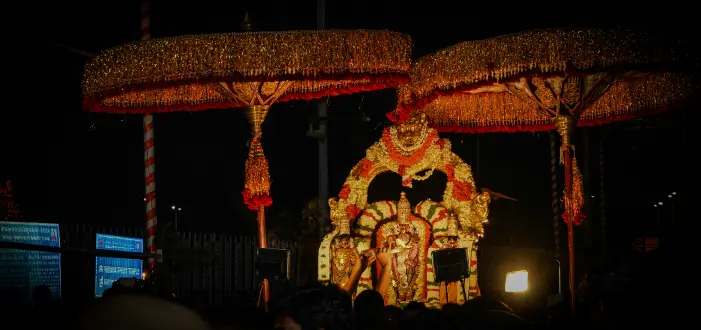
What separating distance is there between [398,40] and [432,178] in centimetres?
1087

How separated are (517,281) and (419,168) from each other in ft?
8.63

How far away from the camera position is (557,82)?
12797 millimetres

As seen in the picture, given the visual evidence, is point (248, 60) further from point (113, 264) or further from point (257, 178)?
point (113, 264)

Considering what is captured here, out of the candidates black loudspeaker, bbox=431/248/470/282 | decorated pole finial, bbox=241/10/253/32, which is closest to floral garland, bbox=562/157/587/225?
black loudspeaker, bbox=431/248/470/282

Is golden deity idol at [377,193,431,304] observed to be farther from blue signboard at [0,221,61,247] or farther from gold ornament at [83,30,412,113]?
blue signboard at [0,221,61,247]

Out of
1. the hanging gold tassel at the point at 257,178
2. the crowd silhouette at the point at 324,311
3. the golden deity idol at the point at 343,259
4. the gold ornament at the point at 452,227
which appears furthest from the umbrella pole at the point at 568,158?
the crowd silhouette at the point at 324,311

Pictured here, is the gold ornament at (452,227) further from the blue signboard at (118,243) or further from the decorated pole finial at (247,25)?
the blue signboard at (118,243)

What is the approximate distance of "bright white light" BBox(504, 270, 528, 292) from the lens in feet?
39.7

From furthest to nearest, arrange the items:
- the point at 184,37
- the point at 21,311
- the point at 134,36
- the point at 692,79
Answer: the point at 134,36
the point at 692,79
the point at 184,37
the point at 21,311

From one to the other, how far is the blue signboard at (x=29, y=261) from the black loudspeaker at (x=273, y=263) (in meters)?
2.23

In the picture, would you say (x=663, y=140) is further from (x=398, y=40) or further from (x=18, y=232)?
(x=18, y=232)

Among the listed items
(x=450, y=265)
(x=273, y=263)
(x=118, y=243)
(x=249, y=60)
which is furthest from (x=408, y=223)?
(x=118, y=243)

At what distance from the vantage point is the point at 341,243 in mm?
13812

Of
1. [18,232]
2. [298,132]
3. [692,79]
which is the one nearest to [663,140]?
[298,132]
